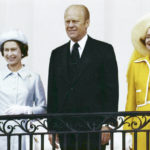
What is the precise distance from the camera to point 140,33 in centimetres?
552

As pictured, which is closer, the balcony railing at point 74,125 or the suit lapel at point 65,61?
the balcony railing at point 74,125

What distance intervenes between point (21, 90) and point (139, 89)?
38.4 inches

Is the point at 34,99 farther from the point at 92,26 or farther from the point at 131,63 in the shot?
the point at 92,26

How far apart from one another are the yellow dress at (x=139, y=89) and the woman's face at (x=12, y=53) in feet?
3.07

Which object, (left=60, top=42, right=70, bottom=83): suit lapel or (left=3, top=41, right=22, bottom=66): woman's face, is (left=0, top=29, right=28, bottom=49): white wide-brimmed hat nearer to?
(left=3, top=41, right=22, bottom=66): woman's face

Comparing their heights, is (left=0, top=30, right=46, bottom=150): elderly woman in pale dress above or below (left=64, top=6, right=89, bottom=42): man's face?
below

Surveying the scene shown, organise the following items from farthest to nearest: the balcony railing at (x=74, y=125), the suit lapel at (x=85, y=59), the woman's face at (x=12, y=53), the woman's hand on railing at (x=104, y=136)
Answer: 1. the woman's face at (x=12, y=53)
2. the suit lapel at (x=85, y=59)
3. the woman's hand on railing at (x=104, y=136)
4. the balcony railing at (x=74, y=125)

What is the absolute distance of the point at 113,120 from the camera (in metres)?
5.36

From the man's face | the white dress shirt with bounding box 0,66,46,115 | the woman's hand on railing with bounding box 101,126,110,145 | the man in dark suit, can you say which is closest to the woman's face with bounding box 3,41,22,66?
the white dress shirt with bounding box 0,66,46,115

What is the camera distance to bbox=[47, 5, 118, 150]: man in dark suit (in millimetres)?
5379

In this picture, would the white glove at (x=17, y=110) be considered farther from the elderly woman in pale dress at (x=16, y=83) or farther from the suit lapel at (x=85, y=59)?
the suit lapel at (x=85, y=59)

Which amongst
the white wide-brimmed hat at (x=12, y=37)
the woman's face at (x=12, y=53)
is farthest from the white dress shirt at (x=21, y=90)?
the white wide-brimmed hat at (x=12, y=37)

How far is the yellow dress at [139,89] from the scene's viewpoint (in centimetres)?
546

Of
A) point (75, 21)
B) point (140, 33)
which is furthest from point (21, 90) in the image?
point (140, 33)
